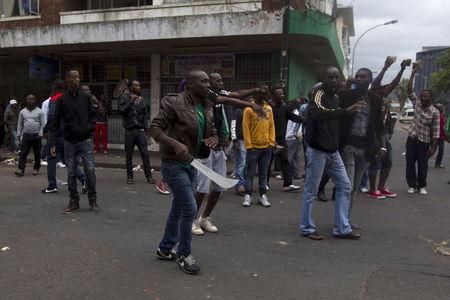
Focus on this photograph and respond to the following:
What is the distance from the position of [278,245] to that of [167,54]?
1036 cm

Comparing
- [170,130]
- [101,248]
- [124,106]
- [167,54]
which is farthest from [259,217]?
[167,54]

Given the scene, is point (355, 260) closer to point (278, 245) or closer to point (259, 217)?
point (278, 245)

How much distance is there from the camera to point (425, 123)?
860 cm

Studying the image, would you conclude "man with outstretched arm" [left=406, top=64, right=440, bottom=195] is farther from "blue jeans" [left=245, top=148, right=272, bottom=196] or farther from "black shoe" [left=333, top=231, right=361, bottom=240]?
"black shoe" [left=333, top=231, right=361, bottom=240]

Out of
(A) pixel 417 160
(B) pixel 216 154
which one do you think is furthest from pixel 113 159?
(B) pixel 216 154

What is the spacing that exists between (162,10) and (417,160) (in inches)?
326

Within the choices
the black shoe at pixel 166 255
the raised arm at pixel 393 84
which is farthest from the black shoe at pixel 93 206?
the raised arm at pixel 393 84

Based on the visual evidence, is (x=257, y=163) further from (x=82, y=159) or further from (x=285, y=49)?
(x=285, y=49)

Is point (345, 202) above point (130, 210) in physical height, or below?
above

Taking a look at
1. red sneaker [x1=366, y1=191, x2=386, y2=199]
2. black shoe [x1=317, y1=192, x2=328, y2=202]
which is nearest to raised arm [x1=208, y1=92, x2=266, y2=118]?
black shoe [x1=317, y1=192, x2=328, y2=202]

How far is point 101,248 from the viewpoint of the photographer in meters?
5.05

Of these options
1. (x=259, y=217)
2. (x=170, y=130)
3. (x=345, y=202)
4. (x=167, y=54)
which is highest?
(x=167, y=54)

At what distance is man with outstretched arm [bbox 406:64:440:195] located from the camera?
8594 millimetres

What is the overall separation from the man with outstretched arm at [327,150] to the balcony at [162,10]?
726 centimetres
